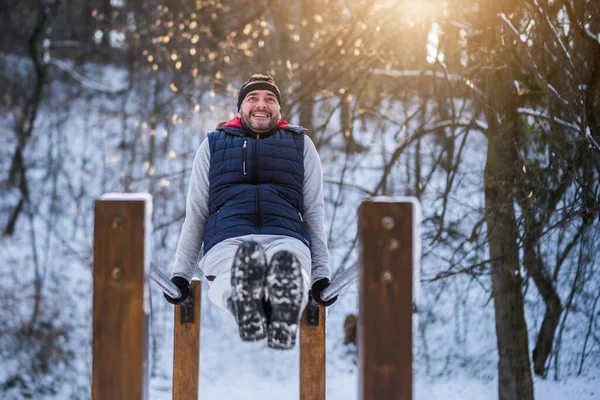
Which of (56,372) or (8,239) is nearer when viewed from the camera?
(56,372)

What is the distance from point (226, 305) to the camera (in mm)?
2512

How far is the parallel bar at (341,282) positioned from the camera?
2.13 m

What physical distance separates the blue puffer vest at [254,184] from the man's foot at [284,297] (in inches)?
16.7

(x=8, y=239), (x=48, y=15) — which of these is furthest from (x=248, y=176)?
(x=48, y=15)

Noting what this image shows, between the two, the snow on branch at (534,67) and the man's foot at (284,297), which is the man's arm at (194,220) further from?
the snow on branch at (534,67)

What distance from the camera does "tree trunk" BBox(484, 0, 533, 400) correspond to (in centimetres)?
459

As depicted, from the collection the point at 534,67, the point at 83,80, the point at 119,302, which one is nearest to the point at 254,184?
the point at 119,302

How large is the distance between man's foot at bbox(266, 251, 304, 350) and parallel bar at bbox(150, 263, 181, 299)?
Answer: 0.34 metres

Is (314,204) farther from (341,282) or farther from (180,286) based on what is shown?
(341,282)

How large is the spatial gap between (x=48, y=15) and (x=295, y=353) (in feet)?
21.5

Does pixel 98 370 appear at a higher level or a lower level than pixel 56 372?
higher

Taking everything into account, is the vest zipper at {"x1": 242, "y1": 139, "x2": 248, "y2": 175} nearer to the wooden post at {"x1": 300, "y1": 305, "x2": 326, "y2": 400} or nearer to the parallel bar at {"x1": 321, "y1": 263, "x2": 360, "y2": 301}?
the parallel bar at {"x1": 321, "y1": 263, "x2": 360, "y2": 301}

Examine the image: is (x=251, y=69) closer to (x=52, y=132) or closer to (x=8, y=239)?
(x=8, y=239)

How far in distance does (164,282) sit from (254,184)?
2.00 ft
